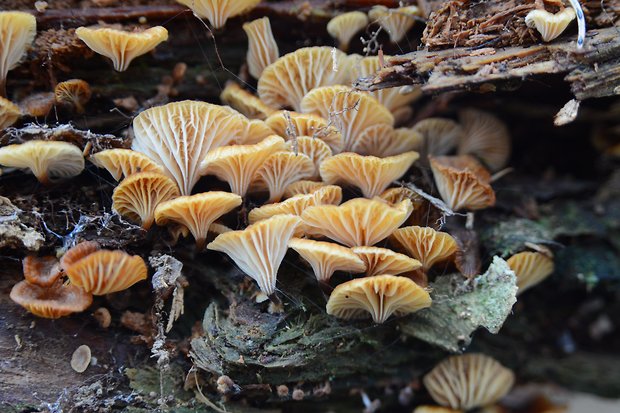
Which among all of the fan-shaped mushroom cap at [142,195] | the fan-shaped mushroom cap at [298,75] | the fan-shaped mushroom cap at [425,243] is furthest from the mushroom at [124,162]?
the fan-shaped mushroom cap at [425,243]

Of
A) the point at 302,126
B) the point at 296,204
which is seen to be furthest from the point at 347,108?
the point at 296,204

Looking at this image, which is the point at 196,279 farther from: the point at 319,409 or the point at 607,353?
the point at 607,353

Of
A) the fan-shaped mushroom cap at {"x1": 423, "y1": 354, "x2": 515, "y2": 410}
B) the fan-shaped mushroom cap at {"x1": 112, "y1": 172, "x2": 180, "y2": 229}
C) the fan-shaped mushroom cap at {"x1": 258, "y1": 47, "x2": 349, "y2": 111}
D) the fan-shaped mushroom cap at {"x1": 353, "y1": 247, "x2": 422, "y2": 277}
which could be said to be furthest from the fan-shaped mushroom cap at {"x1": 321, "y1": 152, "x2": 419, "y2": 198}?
the fan-shaped mushroom cap at {"x1": 423, "y1": 354, "x2": 515, "y2": 410}

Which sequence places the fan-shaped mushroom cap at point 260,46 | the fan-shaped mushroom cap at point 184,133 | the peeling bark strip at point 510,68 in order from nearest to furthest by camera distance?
the fan-shaped mushroom cap at point 184,133, the peeling bark strip at point 510,68, the fan-shaped mushroom cap at point 260,46

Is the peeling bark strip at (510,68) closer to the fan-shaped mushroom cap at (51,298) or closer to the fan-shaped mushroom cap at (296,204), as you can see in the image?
the fan-shaped mushroom cap at (296,204)

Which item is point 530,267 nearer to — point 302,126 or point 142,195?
point 302,126

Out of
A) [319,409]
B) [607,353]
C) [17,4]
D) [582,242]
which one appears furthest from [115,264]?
[607,353]
